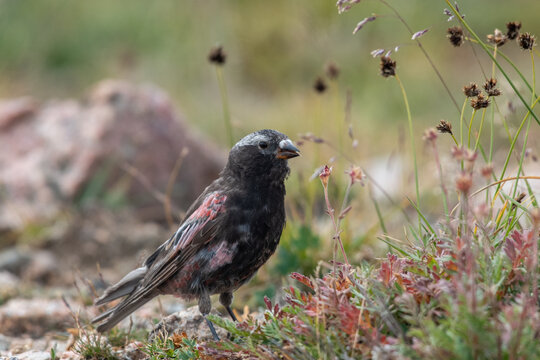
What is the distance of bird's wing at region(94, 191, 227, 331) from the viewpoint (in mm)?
3807

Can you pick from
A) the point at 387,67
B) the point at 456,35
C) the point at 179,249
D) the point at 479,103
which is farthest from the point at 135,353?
the point at 456,35

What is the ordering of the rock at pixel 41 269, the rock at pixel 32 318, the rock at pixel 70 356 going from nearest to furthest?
the rock at pixel 70 356, the rock at pixel 32 318, the rock at pixel 41 269

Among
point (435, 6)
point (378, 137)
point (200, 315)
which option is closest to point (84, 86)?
point (378, 137)

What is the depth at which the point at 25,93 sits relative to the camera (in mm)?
10430

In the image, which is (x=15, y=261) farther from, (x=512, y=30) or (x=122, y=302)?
(x=512, y=30)

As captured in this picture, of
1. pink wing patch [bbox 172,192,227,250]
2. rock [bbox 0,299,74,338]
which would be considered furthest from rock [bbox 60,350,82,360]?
rock [bbox 0,299,74,338]

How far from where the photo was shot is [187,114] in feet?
34.5

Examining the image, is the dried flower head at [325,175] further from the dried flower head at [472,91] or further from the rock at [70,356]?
the rock at [70,356]

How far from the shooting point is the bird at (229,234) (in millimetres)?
3732

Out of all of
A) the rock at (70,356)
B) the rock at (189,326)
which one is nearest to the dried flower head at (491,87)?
the rock at (189,326)

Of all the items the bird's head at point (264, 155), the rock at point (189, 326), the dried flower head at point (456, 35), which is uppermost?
the dried flower head at point (456, 35)

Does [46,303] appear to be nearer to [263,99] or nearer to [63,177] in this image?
[63,177]

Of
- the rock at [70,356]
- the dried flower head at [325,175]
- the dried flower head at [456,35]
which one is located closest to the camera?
the dried flower head at [325,175]

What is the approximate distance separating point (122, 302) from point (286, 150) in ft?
4.38
